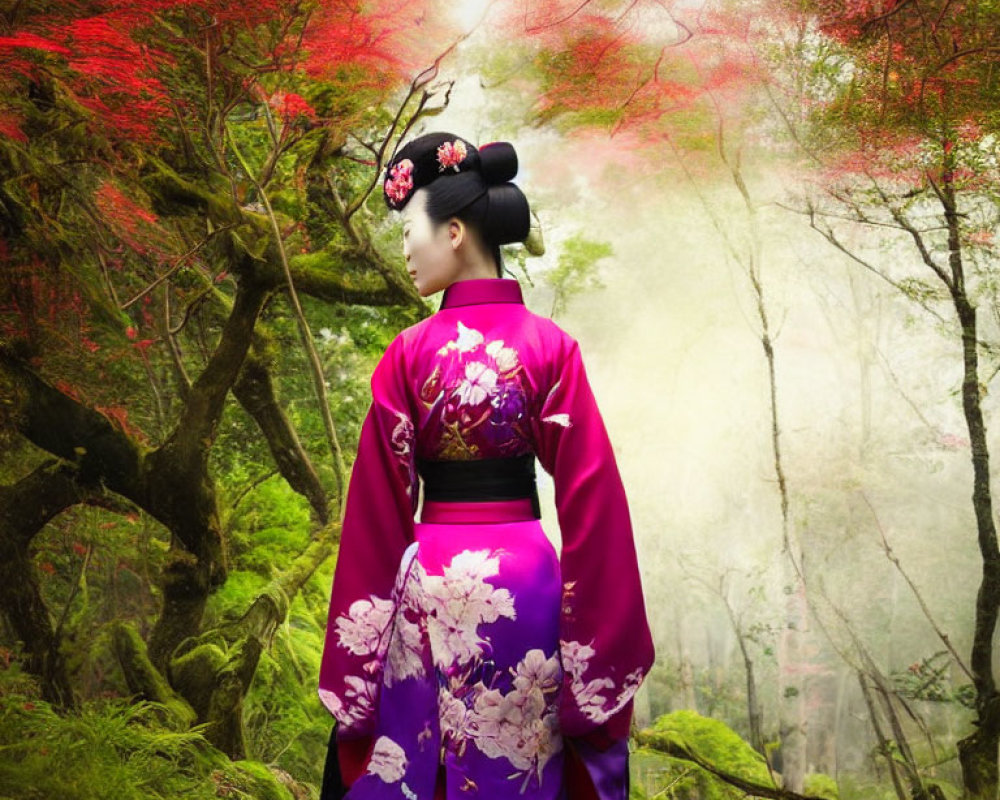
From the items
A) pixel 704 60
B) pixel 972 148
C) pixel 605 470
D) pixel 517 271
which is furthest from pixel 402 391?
pixel 972 148

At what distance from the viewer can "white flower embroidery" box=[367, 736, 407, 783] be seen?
5.32 ft

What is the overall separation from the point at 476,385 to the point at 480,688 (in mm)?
577

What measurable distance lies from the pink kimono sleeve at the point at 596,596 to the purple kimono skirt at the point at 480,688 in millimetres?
37

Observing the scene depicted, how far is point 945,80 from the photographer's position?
316cm

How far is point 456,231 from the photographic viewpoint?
1764 millimetres

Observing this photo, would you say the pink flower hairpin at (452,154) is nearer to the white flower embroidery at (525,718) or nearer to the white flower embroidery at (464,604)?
the white flower embroidery at (464,604)

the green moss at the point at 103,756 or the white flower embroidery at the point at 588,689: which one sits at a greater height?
the white flower embroidery at the point at 588,689

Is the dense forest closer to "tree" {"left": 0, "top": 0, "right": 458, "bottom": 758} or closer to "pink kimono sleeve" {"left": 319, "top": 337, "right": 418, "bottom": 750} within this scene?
"tree" {"left": 0, "top": 0, "right": 458, "bottom": 758}

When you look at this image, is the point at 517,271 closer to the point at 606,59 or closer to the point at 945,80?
the point at 606,59

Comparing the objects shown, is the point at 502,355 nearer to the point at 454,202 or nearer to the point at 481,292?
the point at 481,292

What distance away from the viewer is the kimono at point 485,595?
5.23ft

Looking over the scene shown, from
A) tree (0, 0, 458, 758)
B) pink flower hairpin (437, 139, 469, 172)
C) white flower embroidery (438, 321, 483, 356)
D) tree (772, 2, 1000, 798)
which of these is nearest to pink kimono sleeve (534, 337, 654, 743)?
white flower embroidery (438, 321, 483, 356)

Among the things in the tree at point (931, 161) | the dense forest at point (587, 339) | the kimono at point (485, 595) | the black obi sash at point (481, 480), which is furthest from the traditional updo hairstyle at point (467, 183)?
the tree at point (931, 161)

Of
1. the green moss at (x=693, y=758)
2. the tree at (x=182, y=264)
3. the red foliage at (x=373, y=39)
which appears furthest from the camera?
the green moss at (x=693, y=758)
